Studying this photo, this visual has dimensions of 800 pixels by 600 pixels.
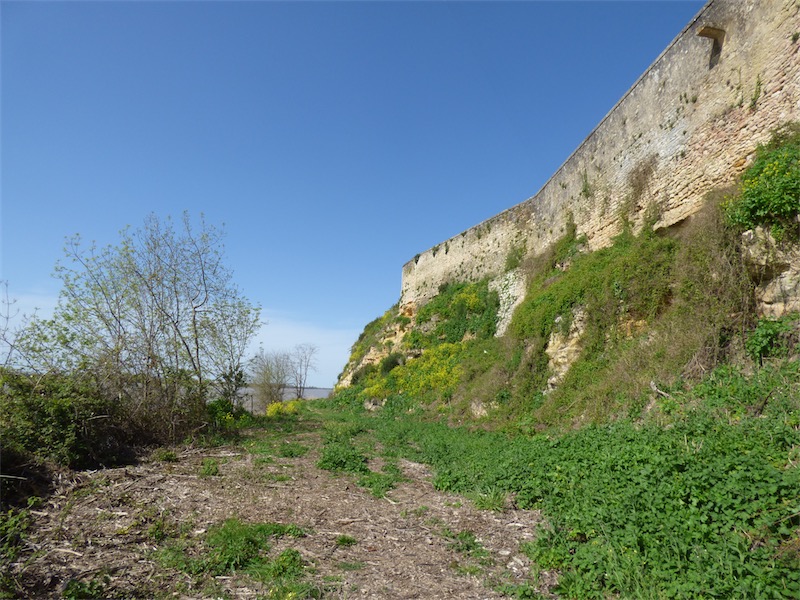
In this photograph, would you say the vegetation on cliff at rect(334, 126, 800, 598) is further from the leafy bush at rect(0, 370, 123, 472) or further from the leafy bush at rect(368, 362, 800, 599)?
the leafy bush at rect(0, 370, 123, 472)

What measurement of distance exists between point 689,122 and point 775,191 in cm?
413

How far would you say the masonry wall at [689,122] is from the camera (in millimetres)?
7367

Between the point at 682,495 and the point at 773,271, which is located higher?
the point at 773,271

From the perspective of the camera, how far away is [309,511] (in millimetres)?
5406

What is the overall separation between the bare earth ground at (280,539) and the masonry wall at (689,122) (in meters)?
7.71

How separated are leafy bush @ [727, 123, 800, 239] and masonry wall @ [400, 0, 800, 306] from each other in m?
0.70

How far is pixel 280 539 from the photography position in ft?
14.8

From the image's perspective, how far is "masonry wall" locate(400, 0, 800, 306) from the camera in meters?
7.37

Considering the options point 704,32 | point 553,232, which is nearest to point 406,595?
point 704,32

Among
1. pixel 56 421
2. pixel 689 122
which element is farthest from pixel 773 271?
pixel 56 421

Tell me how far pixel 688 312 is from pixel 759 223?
5.23 ft

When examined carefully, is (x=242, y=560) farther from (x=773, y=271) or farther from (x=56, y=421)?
(x=773, y=271)

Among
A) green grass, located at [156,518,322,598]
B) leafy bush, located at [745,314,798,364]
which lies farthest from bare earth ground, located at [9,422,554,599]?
leafy bush, located at [745,314,798,364]

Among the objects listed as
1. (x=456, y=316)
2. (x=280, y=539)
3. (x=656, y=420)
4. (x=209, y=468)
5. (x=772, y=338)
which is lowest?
(x=280, y=539)
